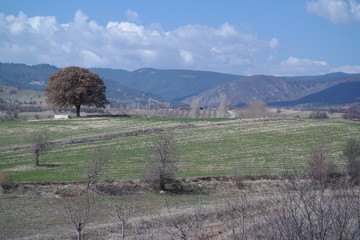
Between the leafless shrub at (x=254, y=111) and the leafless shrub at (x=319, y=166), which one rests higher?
the leafless shrub at (x=254, y=111)

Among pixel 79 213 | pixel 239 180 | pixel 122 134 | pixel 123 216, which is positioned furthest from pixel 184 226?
pixel 122 134

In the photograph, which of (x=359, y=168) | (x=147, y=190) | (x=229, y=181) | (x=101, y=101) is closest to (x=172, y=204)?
(x=147, y=190)

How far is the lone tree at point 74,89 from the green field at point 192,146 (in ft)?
13.3

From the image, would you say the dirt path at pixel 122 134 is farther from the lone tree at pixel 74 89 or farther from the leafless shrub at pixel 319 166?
the leafless shrub at pixel 319 166

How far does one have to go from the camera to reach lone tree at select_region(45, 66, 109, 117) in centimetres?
8525

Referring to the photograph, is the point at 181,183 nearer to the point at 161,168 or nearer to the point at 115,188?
the point at 161,168

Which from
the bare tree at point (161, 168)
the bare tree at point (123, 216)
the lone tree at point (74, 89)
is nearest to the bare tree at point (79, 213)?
the bare tree at point (123, 216)

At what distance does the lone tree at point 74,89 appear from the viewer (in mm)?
85250

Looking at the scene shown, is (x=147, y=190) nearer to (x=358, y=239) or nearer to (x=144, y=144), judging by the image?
(x=144, y=144)

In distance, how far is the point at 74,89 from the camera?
3371 inches

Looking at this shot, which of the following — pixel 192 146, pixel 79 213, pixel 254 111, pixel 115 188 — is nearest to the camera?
pixel 79 213

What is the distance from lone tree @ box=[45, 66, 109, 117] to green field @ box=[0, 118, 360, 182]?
4.05 m

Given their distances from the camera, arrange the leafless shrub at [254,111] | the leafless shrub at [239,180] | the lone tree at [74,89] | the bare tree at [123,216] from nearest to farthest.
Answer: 1. the bare tree at [123,216]
2. the leafless shrub at [239,180]
3. the lone tree at [74,89]
4. the leafless shrub at [254,111]

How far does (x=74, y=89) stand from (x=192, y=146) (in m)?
33.6
